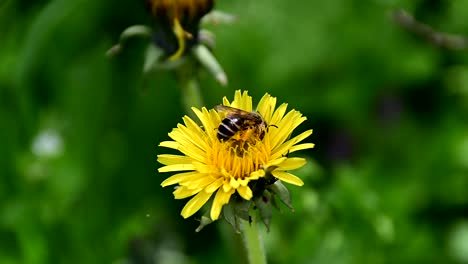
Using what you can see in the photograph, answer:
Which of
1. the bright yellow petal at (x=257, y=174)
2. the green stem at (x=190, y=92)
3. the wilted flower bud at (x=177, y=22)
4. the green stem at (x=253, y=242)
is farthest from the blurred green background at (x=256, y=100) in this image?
the bright yellow petal at (x=257, y=174)

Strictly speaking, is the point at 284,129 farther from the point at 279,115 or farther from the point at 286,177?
the point at 286,177

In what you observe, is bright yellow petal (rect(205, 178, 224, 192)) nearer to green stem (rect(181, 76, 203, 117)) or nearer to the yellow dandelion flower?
the yellow dandelion flower

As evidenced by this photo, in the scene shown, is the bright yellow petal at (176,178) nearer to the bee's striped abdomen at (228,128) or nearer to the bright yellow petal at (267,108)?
the bee's striped abdomen at (228,128)

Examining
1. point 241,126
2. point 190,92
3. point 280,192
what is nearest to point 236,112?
point 241,126

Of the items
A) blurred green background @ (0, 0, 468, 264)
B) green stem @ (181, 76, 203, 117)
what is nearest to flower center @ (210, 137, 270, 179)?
green stem @ (181, 76, 203, 117)

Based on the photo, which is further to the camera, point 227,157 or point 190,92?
point 190,92

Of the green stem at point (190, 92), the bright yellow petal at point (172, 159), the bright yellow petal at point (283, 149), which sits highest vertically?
the green stem at point (190, 92)

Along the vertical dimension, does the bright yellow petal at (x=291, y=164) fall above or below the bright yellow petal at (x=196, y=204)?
above
